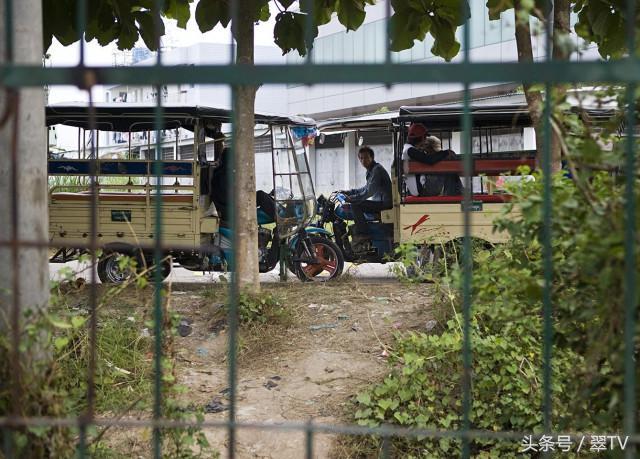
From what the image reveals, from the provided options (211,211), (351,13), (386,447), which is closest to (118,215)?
(211,211)

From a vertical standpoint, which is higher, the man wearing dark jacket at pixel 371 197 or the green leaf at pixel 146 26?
the green leaf at pixel 146 26

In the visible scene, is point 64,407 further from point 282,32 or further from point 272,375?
point 282,32

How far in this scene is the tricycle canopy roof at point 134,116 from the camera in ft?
26.9

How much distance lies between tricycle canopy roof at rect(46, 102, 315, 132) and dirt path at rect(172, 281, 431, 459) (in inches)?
86.5

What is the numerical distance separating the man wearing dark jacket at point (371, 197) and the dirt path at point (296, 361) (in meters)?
2.44

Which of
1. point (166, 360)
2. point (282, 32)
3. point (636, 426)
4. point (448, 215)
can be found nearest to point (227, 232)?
point (448, 215)

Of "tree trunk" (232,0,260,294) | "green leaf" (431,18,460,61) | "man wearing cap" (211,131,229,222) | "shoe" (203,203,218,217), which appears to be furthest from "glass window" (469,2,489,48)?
"shoe" (203,203,218,217)

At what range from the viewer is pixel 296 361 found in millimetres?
5582

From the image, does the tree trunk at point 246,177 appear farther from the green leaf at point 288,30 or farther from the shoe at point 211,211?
the shoe at point 211,211

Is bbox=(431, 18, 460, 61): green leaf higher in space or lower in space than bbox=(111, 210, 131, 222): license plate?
higher

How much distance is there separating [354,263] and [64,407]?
6843mm

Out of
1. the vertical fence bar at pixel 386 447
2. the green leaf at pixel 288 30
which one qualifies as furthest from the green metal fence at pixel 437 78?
the green leaf at pixel 288 30

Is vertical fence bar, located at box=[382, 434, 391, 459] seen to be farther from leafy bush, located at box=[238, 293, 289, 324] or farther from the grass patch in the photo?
leafy bush, located at box=[238, 293, 289, 324]

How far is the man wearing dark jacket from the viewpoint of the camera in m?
9.27
